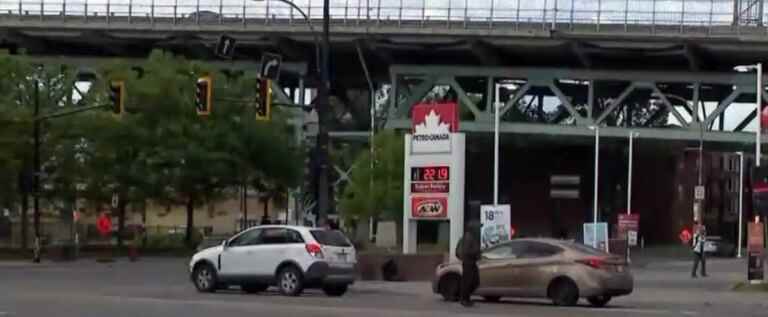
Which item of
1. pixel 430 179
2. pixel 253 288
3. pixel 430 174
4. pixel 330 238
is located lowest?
pixel 253 288

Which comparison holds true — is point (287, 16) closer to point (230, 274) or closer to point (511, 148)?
point (511, 148)

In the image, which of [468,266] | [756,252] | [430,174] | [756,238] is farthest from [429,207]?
[468,266]

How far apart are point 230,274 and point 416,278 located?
8.27m

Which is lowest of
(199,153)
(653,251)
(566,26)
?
(653,251)

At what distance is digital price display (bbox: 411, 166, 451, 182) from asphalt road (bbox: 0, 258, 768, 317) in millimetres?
2770

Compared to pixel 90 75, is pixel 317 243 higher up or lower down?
lower down

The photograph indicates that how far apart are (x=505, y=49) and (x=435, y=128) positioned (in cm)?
4202

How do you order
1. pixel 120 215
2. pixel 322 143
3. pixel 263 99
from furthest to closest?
pixel 120 215 → pixel 263 99 → pixel 322 143

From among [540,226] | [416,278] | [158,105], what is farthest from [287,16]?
[416,278]

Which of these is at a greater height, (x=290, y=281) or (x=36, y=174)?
(x=36, y=174)

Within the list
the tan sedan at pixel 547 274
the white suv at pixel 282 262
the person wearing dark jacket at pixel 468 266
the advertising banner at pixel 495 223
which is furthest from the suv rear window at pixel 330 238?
Answer: the advertising banner at pixel 495 223

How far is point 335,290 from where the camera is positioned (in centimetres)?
3050

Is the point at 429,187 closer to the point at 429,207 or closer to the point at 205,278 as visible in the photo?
the point at 429,207

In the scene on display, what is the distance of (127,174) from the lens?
63281 mm
